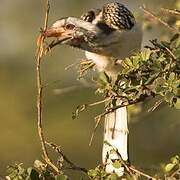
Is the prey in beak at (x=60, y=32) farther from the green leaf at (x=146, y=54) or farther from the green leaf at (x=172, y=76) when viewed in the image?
the green leaf at (x=172, y=76)

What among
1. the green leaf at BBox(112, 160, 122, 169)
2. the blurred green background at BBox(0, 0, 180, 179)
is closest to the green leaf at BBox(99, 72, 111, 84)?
the green leaf at BBox(112, 160, 122, 169)

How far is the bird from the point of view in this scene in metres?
3.05

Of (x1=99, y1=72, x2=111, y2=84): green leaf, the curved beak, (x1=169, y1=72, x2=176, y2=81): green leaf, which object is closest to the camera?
(x1=169, y1=72, x2=176, y2=81): green leaf

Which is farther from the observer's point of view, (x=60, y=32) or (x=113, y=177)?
(x=60, y=32)

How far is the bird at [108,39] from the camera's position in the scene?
10.0 feet

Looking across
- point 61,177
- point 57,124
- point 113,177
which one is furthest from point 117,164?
point 57,124

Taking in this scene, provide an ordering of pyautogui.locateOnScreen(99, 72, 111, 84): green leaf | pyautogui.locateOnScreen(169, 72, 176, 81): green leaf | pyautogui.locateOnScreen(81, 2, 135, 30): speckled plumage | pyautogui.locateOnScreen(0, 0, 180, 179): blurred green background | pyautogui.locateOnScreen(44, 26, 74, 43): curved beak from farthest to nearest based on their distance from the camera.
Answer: pyautogui.locateOnScreen(0, 0, 180, 179): blurred green background < pyautogui.locateOnScreen(81, 2, 135, 30): speckled plumage < pyautogui.locateOnScreen(44, 26, 74, 43): curved beak < pyautogui.locateOnScreen(99, 72, 111, 84): green leaf < pyautogui.locateOnScreen(169, 72, 176, 81): green leaf

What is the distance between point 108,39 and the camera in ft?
10.5

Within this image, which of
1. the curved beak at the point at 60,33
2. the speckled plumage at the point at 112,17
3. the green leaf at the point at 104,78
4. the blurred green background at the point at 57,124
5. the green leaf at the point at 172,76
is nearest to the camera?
the green leaf at the point at 172,76

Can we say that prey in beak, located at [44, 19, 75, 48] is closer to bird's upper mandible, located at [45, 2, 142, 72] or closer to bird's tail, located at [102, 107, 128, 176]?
bird's upper mandible, located at [45, 2, 142, 72]

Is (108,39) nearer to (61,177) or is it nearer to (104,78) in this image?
(104,78)

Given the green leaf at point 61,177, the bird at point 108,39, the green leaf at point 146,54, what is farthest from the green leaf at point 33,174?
the green leaf at point 146,54

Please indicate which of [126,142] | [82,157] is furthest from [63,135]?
[126,142]

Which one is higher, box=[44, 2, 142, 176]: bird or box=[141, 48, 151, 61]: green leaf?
box=[141, 48, 151, 61]: green leaf
